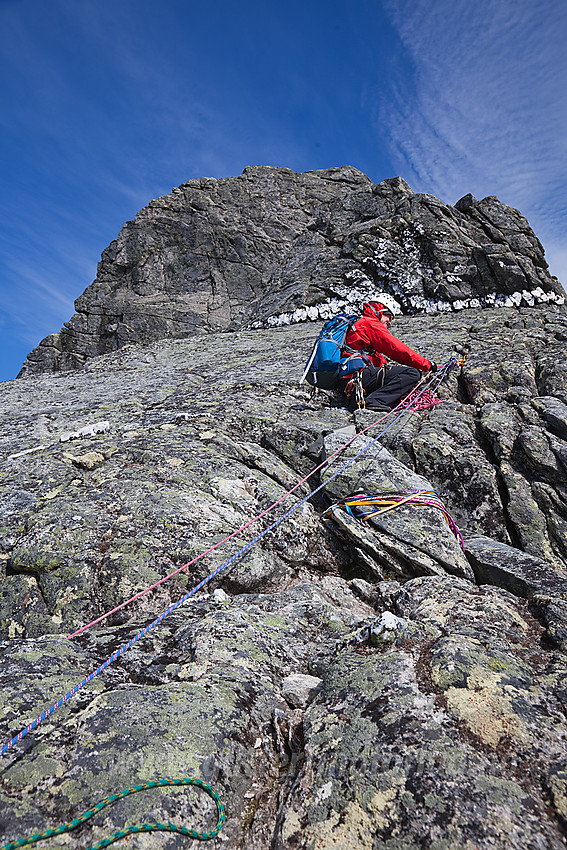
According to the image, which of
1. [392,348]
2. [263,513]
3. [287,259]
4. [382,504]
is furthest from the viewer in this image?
[287,259]

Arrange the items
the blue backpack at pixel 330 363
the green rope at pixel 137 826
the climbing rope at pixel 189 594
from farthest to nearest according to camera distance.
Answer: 1. the blue backpack at pixel 330 363
2. the climbing rope at pixel 189 594
3. the green rope at pixel 137 826

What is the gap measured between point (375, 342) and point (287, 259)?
69.0ft

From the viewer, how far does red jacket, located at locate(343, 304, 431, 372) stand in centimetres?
1141

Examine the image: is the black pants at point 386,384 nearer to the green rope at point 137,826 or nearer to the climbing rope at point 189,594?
the climbing rope at point 189,594

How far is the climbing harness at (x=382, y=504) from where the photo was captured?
6883mm

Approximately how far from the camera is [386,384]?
11.0m

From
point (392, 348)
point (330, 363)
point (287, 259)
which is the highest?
point (287, 259)

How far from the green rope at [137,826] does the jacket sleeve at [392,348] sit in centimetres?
1007

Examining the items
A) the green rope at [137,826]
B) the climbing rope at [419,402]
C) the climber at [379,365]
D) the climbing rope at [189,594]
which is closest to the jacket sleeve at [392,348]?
the climber at [379,365]

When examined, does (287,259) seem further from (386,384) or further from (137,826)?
(137,826)

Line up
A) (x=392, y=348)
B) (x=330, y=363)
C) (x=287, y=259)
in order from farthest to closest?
(x=287, y=259)
(x=392, y=348)
(x=330, y=363)

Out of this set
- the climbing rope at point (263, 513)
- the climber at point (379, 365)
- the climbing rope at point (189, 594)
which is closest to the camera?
the climbing rope at point (189, 594)

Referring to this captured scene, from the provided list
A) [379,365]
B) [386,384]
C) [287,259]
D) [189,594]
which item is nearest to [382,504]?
[189,594]

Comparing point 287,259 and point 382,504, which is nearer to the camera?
point 382,504
